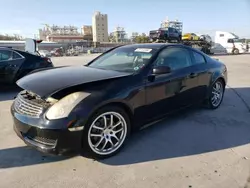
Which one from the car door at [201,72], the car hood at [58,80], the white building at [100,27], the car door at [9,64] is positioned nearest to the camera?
the car hood at [58,80]

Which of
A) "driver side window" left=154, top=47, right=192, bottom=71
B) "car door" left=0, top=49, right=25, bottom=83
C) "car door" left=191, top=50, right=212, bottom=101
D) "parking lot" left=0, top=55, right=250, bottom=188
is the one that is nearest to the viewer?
"parking lot" left=0, top=55, right=250, bottom=188

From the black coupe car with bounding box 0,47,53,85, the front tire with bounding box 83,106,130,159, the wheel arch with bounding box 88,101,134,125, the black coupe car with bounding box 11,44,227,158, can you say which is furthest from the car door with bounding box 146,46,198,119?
the black coupe car with bounding box 0,47,53,85

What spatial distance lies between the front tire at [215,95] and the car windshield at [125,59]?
74.8 inches

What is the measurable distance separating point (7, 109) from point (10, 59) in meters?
2.13

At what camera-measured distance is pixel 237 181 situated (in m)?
2.50

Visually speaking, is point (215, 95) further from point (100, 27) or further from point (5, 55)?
point (100, 27)

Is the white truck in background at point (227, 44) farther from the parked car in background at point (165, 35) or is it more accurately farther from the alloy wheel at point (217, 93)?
the alloy wheel at point (217, 93)

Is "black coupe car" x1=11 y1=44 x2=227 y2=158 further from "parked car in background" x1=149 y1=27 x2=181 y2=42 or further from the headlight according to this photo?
"parked car in background" x1=149 y1=27 x2=181 y2=42

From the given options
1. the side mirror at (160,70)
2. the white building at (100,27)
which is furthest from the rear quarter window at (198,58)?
the white building at (100,27)

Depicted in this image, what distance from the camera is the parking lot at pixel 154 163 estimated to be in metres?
2.48

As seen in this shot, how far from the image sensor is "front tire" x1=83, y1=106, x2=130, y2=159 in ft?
8.98

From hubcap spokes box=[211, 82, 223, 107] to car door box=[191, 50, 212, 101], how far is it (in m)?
0.45

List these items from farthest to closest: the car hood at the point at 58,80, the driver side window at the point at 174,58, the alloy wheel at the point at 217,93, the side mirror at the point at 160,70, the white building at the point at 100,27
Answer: the white building at the point at 100,27, the alloy wheel at the point at 217,93, the driver side window at the point at 174,58, the side mirror at the point at 160,70, the car hood at the point at 58,80

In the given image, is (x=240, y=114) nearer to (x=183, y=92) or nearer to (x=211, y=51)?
(x=183, y=92)
